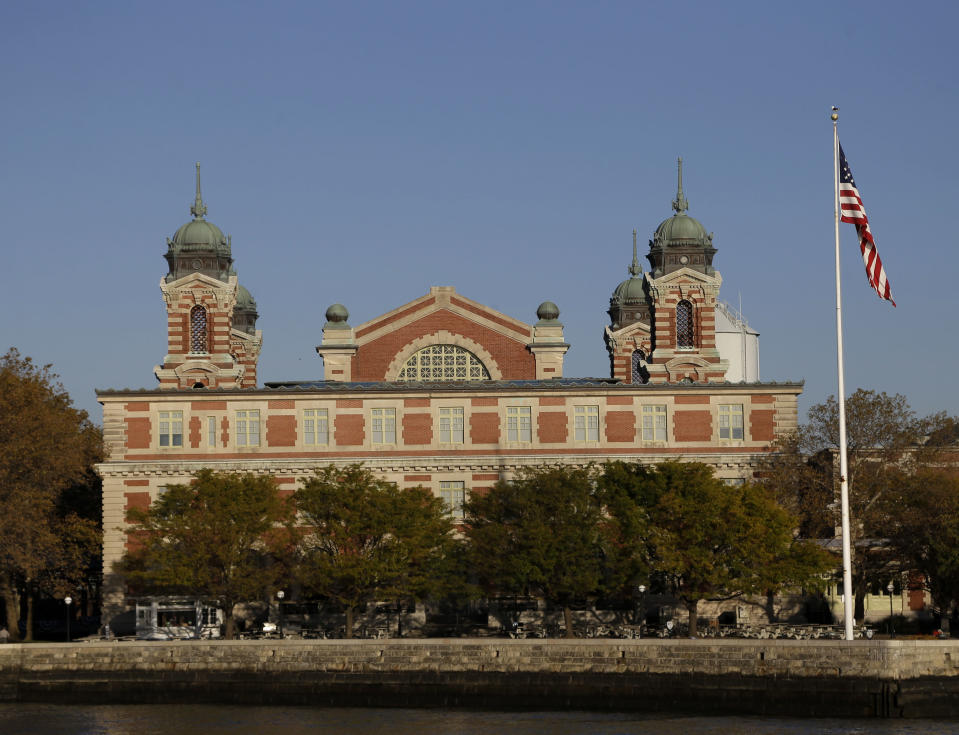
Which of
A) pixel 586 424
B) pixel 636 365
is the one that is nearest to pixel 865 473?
pixel 586 424

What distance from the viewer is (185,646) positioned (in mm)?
67062

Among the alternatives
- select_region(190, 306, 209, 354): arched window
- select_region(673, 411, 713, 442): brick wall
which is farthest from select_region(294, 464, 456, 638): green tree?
select_region(190, 306, 209, 354): arched window

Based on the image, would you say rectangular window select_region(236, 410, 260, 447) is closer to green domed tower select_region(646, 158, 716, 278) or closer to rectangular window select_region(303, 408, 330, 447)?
rectangular window select_region(303, 408, 330, 447)

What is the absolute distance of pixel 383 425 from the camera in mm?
85688

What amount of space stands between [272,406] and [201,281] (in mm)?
15772

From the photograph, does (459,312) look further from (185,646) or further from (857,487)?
(185,646)

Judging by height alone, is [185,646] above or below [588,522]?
below

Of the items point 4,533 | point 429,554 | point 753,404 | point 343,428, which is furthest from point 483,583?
point 4,533

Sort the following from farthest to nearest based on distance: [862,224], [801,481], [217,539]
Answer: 1. [801,481]
2. [217,539]
3. [862,224]

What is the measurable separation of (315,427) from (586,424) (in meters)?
14.3

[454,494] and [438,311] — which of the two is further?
[438,311]

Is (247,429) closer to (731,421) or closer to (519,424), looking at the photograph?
(519,424)

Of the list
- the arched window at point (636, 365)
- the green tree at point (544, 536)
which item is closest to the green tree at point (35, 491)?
the green tree at point (544, 536)

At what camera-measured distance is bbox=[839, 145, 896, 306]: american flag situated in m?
56.4
